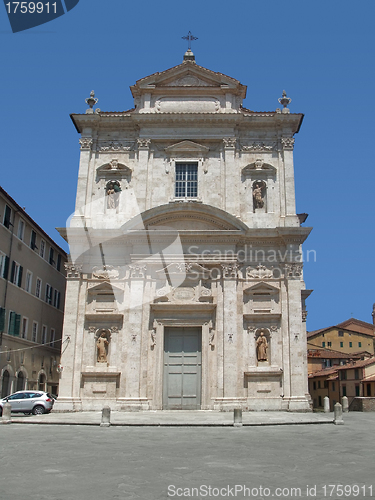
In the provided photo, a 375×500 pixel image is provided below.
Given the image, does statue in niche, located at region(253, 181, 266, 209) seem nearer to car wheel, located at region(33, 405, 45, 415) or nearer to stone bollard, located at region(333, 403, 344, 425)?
stone bollard, located at region(333, 403, 344, 425)

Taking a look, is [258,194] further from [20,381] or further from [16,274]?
[20,381]

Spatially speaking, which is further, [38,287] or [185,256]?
[38,287]

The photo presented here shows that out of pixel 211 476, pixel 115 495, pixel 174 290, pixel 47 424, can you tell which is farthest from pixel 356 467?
pixel 174 290

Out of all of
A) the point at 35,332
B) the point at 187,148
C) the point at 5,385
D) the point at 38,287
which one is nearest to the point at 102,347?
the point at 5,385

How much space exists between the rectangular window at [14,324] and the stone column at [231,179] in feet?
46.0

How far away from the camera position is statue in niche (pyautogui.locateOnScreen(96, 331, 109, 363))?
86.8ft

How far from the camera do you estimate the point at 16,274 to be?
103 ft

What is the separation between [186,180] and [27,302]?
1307 cm

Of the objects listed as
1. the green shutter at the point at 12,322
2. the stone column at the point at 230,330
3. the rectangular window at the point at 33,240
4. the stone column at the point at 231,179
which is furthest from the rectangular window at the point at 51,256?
the stone column at the point at 230,330

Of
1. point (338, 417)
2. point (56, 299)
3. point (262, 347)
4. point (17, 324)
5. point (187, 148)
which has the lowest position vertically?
point (338, 417)

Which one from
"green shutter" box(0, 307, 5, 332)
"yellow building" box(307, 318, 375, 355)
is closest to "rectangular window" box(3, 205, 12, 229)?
"green shutter" box(0, 307, 5, 332)

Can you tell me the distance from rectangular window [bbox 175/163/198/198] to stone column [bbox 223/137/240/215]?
180 centimetres

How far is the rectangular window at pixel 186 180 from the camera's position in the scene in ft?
95.1

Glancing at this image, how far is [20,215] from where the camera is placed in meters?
32.2
